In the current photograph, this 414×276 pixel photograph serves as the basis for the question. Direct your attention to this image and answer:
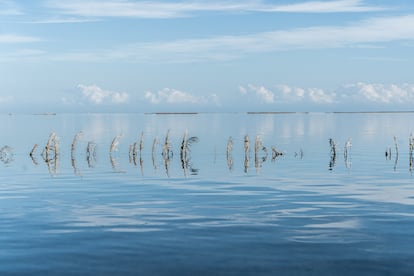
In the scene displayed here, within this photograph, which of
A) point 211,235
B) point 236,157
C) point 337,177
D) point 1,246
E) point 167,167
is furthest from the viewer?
point 236,157

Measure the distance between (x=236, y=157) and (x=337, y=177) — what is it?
18691 mm

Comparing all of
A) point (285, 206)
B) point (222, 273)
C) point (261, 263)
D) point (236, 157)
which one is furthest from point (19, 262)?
point (236, 157)

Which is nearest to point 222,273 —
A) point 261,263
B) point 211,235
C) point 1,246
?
point 261,263

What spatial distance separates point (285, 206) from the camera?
87.4 ft

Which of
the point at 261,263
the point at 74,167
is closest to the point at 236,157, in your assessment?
the point at 74,167

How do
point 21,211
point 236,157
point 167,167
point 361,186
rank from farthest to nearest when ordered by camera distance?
1. point 236,157
2. point 167,167
3. point 361,186
4. point 21,211

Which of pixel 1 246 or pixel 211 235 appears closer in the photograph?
pixel 1 246

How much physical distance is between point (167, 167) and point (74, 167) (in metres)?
7.83

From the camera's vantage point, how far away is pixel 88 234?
795 inches

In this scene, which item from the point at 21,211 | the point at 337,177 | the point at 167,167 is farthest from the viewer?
the point at 167,167

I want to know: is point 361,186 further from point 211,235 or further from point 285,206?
point 211,235

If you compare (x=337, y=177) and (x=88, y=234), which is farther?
(x=337, y=177)

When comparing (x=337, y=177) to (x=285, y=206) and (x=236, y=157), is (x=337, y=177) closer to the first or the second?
(x=285, y=206)

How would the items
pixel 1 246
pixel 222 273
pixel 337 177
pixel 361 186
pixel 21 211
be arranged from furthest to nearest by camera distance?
1. pixel 337 177
2. pixel 361 186
3. pixel 21 211
4. pixel 1 246
5. pixel 222 273
